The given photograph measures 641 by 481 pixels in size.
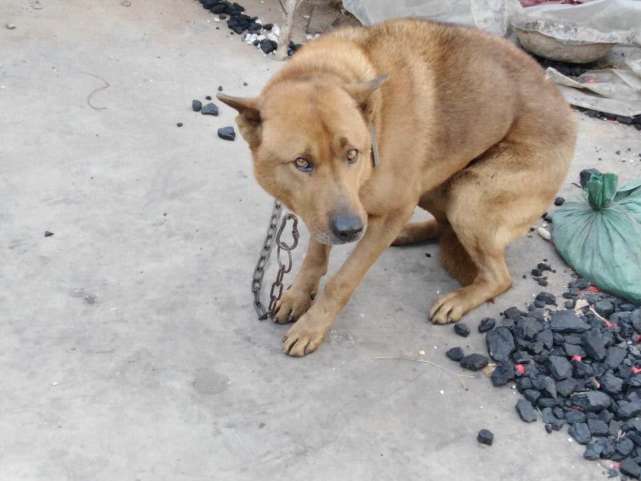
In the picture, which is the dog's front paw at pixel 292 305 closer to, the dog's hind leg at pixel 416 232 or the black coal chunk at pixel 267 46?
the dog's hind leg at pixel 416 232

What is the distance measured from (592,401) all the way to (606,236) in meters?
1.27

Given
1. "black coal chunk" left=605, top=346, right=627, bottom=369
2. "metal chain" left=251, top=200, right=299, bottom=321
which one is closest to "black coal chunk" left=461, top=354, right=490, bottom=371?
"black coal chunk" left=605, top=346, right=627, bottom=369

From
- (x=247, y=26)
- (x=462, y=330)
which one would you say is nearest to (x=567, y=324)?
(x=462, y=330)

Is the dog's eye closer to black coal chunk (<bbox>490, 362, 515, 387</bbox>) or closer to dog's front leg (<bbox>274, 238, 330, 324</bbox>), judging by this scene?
dog's front leg (<bbox>274, 238, 330, 324</bbox>)

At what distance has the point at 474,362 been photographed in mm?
3912

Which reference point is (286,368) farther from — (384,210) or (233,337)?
(384,210)

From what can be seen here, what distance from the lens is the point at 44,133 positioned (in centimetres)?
532

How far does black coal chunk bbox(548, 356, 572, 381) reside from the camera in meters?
3.86

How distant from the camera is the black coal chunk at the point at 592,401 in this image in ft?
12.1

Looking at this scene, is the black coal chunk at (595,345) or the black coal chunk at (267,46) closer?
the black coal chunk at (595,345)

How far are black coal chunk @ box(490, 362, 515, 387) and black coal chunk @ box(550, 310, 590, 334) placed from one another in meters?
0.43

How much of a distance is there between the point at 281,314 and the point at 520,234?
1.43 metres

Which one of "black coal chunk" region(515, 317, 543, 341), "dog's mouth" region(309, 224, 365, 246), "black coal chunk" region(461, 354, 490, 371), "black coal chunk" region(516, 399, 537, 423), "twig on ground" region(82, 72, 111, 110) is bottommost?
"twig on ground" region(82, 72, 111, 110)

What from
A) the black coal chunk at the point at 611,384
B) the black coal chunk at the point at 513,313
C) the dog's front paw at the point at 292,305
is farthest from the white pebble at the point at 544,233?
the dog's front paw at the point at 292,305
